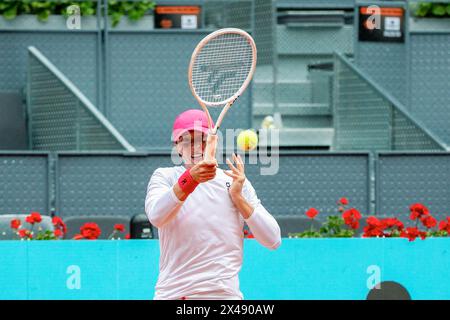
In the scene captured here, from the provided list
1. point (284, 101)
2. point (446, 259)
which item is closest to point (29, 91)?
point (284, 101)

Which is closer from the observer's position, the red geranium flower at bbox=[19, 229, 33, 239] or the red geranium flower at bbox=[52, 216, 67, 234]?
the red geranium flower at bbox=[19, 229, 33, 239]

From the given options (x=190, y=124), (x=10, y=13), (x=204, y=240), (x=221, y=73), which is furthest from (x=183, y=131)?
(x=10, y=13)

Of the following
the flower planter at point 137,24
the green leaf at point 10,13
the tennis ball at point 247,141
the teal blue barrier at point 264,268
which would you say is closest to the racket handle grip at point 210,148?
the teal blue barrier at point 264,268

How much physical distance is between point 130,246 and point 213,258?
3752 millimetres

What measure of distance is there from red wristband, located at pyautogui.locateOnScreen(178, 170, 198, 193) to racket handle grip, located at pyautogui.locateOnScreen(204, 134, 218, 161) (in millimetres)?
103

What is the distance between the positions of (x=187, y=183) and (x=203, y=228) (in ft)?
0.89

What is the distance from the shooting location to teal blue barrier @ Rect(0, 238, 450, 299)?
834 centimetres

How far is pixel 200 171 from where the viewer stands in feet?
14.9

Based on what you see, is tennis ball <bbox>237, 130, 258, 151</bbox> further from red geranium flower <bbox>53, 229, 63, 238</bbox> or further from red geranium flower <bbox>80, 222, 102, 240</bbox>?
red geranium flower <bbox>80, 222, 102, 240</bbox>

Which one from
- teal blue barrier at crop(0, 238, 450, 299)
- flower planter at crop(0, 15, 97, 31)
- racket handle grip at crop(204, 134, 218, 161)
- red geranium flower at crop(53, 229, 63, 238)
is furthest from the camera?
flower planter at crop(0, 15, 97, 31)

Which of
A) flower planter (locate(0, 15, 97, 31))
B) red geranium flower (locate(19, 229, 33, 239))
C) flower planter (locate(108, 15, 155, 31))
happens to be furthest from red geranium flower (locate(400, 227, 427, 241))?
flower planter (locate(108, 15, 155, 31))

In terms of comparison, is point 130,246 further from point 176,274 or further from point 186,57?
point 186,57

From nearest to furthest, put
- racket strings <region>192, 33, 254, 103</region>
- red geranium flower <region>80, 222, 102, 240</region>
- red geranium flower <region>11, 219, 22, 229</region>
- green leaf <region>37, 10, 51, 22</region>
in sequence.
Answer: racket strings <region>192, 33, 254, 103</region>
red geranium flower <region>80, 222, 102, 240</region>
red geranium flower <region>11, 219, 22, 229</region>
green leaf <region>37, 10, 51, 22</region>

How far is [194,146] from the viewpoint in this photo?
480cm
